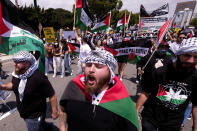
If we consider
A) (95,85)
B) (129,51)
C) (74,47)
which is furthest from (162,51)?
(74,47)

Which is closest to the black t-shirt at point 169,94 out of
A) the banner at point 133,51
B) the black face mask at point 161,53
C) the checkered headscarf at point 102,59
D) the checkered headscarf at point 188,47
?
the checkered headscarf at point 188,47

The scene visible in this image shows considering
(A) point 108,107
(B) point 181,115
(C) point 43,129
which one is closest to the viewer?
(A) point 108,107

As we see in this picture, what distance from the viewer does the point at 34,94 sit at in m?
1.94

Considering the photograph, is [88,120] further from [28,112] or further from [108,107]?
[28,112]

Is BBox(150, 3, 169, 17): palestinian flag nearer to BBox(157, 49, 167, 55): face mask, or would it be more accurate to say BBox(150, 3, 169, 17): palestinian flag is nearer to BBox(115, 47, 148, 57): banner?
BBox(115, 47, 148, 57): banner

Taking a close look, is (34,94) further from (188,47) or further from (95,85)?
(188,47)

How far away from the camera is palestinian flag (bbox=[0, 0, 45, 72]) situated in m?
2.64

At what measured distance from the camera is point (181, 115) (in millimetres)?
1799

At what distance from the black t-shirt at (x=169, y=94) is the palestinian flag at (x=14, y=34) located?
2.16 metres

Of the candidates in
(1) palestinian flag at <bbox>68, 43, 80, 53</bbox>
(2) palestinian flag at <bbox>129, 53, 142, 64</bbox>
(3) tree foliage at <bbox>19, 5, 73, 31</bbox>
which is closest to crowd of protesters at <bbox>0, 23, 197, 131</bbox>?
(2) palestinian flag at <bbox>129, 53, 142, 64</bbox>

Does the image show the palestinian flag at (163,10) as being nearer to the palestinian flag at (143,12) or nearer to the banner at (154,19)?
the banner at (154,19)

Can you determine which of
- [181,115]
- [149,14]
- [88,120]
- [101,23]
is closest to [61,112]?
[88,120]

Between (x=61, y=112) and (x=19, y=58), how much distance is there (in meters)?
0.93

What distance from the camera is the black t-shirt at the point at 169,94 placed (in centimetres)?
164
